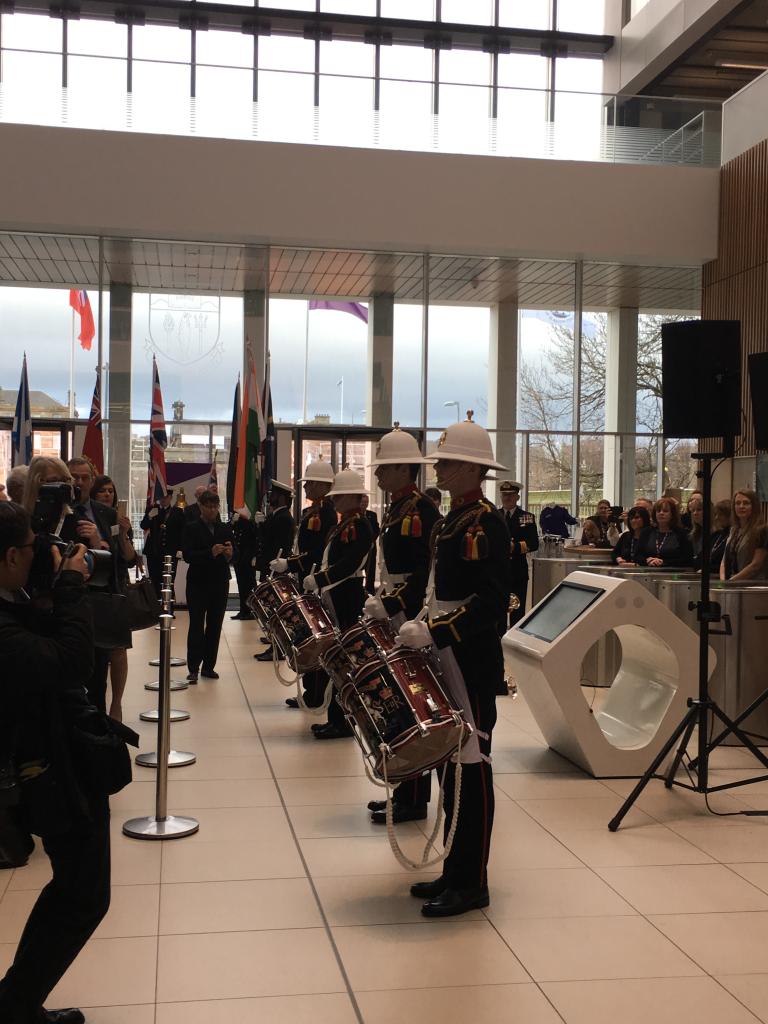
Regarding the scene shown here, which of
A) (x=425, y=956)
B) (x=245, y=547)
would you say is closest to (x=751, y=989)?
(x=425, y=956)

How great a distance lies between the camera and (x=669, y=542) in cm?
904

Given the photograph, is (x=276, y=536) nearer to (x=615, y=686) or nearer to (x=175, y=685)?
(x=175, y=685)

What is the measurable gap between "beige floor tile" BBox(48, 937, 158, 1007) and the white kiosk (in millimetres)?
2920

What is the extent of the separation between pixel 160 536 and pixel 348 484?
21.0ft

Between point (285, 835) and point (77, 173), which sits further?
point (77, 173)

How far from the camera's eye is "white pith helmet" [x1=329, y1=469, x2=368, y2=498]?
7.02 metres

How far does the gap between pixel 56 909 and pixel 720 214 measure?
14.9 metres

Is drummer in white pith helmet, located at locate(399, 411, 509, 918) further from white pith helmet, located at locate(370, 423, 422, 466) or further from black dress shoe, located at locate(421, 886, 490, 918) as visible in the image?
white pith helmet, located at locate(370, 423, 422, 466)

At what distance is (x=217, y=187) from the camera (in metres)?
14.2

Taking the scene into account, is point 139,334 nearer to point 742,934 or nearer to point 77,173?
point 77,173

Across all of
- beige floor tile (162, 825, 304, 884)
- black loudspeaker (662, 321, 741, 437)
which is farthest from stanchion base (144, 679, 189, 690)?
black loudspeaker (662, 321, 741, 437)

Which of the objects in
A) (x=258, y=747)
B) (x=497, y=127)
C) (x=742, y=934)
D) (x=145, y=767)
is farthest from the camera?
(x=497, y=127)

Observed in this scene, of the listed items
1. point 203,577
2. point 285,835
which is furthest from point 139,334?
point 285,835

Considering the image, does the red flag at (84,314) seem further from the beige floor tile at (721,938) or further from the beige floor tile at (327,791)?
the beige floor tile at (721,938)
